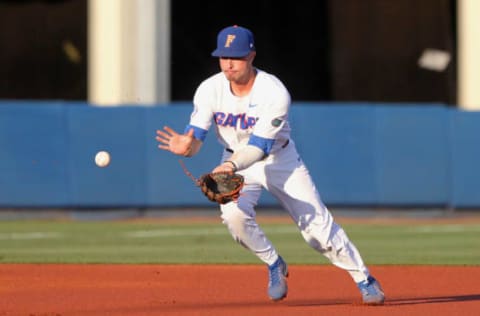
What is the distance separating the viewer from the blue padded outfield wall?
16.7m

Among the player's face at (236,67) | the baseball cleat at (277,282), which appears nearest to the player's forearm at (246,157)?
the player's face at (236,67)

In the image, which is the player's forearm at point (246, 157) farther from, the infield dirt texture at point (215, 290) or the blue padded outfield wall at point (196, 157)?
the blue padded outfield wall at point (196, 157)

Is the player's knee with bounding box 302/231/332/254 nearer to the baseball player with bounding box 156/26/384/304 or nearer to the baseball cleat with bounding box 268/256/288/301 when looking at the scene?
the baseball player with bounding box 156/26/384/304

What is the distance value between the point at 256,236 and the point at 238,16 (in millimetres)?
21012

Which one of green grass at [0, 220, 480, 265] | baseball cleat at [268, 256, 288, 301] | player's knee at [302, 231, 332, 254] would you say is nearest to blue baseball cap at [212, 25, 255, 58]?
player's knee at [302, 231, 332, 254]

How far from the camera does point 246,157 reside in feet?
24.3

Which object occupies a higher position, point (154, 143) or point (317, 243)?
point (317, 243)

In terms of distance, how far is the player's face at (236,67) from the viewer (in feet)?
24.5

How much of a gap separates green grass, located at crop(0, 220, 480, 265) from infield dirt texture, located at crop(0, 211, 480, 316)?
806 millimetres

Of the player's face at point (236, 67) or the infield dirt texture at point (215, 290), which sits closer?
the player's face at point (236, 67)

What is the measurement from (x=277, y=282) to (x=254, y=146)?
112 centimetres

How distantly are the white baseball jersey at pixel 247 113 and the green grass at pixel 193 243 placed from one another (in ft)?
12.7

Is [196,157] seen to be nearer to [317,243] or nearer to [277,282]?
[277,282]

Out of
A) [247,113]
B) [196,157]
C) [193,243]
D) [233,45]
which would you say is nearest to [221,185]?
[247,113]
